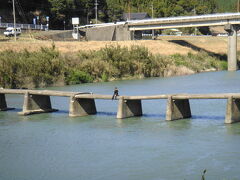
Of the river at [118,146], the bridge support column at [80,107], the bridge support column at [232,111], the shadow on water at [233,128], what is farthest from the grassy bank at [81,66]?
the shadow on water at [233,128]

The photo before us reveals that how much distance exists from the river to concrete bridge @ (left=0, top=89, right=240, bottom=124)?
0.55 m

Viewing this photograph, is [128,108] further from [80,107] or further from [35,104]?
[35,104]

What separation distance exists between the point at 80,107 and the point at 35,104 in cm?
376

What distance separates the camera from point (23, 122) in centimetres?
3353

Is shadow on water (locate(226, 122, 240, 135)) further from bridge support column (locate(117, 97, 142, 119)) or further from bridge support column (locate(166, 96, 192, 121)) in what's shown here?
bridge support column (locate(117, 97, 142, 119))

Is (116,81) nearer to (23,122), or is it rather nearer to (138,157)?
(23,122)

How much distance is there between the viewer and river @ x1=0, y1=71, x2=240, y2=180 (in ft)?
71.8

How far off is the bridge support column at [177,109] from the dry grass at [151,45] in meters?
37.0

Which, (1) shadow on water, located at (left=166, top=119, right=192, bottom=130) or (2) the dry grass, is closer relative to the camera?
(1) shadow on water, located at (left=166, top=119, right=192, bottom=130)

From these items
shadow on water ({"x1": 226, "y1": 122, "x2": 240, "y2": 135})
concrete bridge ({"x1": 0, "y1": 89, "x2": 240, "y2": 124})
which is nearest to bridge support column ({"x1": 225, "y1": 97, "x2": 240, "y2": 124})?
concrete bridge ({"x1": 0, "y1": 89, "x2": 240, "y2": 124})

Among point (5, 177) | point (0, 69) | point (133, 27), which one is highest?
Result: point (133, 27)

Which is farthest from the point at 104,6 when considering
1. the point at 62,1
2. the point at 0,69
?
the point at 0,69

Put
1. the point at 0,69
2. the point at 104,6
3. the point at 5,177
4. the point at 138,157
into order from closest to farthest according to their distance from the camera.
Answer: the point at 5,177
the point at 138,157
the point at 0,69
the point at 104,6

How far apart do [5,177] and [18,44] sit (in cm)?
4945
